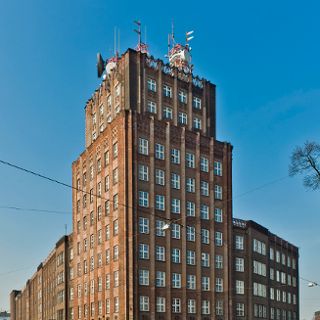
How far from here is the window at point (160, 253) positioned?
68938mm

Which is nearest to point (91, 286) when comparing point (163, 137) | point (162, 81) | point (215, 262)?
point (215, 262)

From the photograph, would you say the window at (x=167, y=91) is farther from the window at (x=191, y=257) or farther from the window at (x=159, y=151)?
the window at (x=191, y=257)

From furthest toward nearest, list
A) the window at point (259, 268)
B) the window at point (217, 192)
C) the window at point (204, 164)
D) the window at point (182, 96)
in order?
the window at point (259, 268)
the window at point (182, 96)
the window at point (217, 192)
the window at point (204, 164)

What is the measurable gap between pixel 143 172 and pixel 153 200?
3820 millimetres

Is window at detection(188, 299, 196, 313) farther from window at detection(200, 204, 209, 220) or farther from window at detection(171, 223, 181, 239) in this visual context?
window at detection(200, 204, 209, 220)

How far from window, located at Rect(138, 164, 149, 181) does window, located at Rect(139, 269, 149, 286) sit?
11546 mm

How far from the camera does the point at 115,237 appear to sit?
69.3 meters

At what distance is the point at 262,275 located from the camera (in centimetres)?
8931

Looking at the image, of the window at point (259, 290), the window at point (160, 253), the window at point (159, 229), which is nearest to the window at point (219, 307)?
the window at point (160, 253)

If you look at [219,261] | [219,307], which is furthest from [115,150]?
[219,307]

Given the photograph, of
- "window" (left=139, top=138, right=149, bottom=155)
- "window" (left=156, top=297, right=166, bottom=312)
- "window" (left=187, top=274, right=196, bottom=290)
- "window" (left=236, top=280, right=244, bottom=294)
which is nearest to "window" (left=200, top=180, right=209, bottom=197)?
"window" (left=139, top=138, right=149, bottom=155)

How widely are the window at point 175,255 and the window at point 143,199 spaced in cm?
710

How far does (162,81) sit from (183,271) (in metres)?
26.5

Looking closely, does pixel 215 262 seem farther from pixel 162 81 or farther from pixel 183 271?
pixel 162 81
